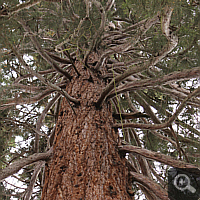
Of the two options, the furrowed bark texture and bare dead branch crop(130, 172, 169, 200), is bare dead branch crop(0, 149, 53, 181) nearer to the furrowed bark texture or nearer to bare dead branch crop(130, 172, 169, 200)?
the furrowed bark texture

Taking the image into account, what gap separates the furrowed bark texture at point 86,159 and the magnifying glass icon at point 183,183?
0.51 m

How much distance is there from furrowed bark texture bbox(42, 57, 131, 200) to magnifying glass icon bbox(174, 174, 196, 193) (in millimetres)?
511

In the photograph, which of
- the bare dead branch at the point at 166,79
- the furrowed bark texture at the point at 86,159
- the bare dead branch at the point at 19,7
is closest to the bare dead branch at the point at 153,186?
the furrowed bark texture at the point at 86,159

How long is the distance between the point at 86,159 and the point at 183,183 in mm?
977

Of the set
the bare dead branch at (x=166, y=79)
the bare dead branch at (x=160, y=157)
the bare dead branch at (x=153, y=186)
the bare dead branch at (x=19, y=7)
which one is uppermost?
the bare dead branch at (x=19, y=7)

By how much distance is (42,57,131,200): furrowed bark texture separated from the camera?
5.92ft

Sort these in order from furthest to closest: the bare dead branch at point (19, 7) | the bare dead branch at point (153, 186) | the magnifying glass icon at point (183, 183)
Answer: the magnifying glass icon at point (183, 183), the bare dead branch at point (153, 186), the bare dead branch at point (19, 7)

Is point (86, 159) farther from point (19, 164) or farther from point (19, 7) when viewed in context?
point (19, 7)

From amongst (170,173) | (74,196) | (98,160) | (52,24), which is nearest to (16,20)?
(52,24)

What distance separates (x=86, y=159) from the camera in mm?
2025

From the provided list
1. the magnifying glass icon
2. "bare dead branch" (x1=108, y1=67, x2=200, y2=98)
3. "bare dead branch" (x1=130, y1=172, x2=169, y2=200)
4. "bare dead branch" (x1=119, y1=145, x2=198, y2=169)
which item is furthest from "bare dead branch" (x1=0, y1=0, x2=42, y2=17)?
the magnifying glass icon

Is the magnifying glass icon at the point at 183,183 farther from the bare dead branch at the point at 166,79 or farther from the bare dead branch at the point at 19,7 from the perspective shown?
the bare dead branch at the point at 19,7

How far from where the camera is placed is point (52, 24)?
→ 101 inches

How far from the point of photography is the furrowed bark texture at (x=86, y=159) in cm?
180
